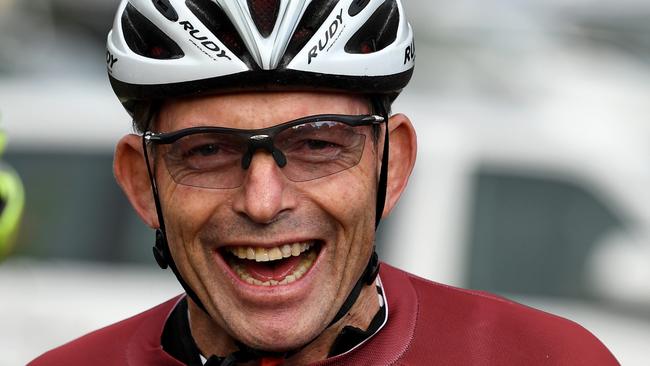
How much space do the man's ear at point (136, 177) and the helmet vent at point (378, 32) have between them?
705 millimetres

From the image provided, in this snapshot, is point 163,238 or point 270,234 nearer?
point 270,234

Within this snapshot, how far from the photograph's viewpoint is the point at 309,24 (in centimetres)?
395

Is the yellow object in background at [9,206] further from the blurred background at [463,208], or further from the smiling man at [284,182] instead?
the smiling man at [284,182]

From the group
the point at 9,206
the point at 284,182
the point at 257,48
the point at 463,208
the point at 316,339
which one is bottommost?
the point at 316,339

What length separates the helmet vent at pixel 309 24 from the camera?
388cm

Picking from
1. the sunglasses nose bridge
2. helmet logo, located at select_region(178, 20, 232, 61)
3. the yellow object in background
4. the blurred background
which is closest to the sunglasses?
the sunglasses nose bridge

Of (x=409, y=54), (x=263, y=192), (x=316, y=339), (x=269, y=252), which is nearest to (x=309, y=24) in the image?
(x=409, y=54)

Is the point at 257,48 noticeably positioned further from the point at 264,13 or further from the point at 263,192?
the point at 263,192

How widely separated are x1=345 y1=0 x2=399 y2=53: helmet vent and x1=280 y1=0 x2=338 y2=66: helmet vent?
105 mm

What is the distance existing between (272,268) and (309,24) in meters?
0.67

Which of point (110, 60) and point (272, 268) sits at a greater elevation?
point (110, 60)

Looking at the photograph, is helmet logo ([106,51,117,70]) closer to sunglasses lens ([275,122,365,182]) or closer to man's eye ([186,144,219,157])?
man's eye ([186,144,219,157])

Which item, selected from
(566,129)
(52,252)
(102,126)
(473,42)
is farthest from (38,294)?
(473,42)

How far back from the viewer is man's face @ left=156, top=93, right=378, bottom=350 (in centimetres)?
379
